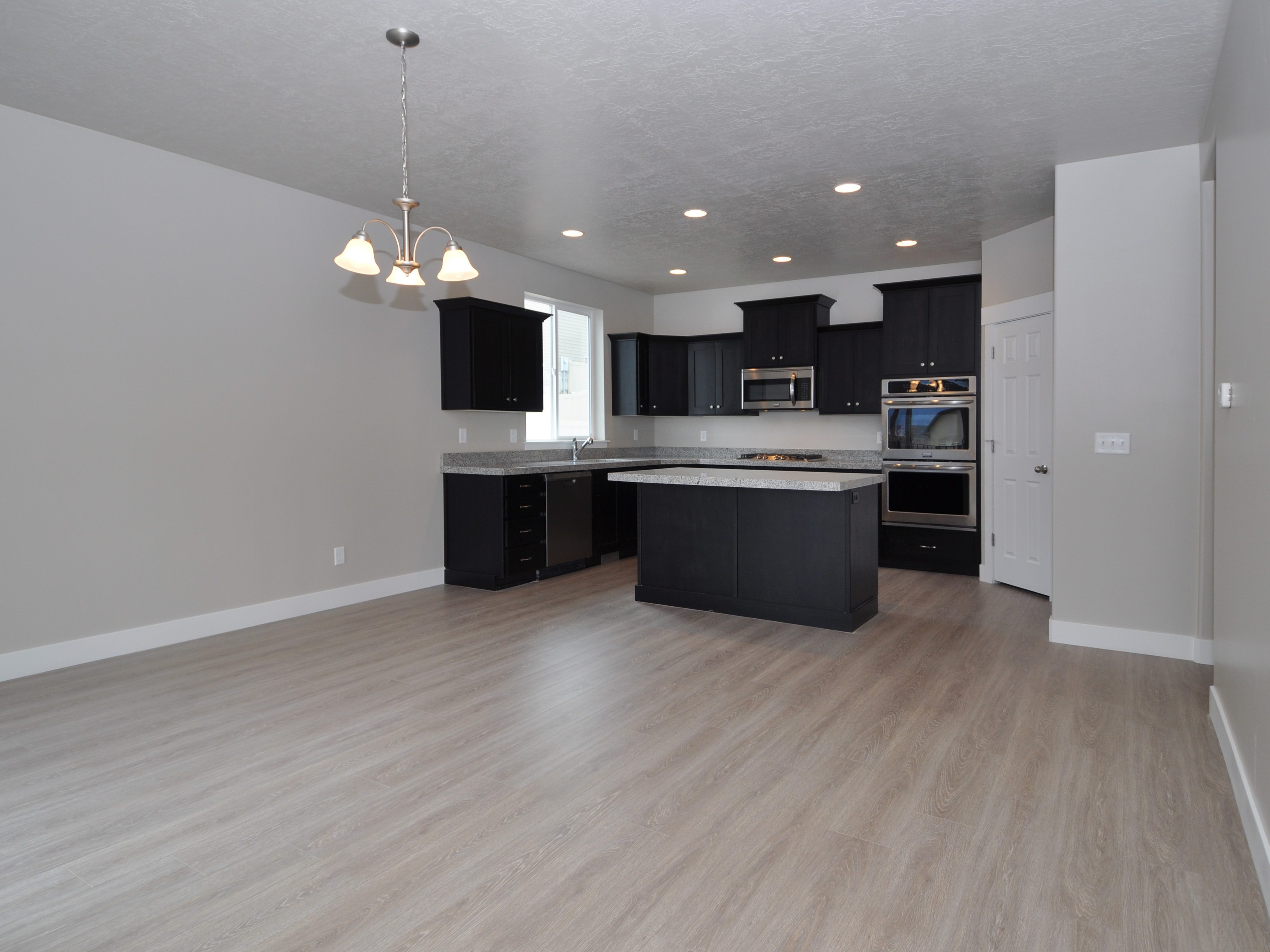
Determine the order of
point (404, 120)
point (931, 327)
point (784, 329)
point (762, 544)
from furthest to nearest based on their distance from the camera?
point (784, 329), point (931, 327), point (762, 544), point (404, 120)

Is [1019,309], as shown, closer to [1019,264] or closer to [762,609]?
[1019,264]

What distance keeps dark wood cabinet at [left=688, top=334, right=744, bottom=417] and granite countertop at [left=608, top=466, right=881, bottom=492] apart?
2715 millimetres

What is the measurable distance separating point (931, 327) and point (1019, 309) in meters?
1.01

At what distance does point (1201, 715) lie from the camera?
3.12 m

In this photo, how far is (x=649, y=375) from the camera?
8.13 metres

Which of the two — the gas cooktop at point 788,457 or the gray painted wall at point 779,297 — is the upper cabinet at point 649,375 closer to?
the gray painted wall at point 779,297

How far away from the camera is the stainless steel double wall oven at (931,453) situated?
6211mm

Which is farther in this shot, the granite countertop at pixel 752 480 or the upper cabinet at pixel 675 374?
the upper cabinet at pixel 675 374

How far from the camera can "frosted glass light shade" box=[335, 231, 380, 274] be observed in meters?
2.84

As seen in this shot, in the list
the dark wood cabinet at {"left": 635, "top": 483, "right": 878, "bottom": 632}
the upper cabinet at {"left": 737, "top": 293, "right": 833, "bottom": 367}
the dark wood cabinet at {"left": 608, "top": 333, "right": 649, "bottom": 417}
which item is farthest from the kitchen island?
the dark wood cabinet at {"left": 608, "top": 333, "right": 649, "bottom": 417}

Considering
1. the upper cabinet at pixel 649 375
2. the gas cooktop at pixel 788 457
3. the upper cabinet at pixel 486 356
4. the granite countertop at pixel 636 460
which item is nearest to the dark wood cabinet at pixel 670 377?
the upper cabinet at pixel 649 375

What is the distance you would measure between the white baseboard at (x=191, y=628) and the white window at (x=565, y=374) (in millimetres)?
2087

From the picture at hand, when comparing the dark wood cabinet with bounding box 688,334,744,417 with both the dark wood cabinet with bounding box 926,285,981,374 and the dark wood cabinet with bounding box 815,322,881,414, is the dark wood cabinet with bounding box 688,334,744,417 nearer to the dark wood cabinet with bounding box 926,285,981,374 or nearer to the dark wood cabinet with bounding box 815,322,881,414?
the dark wood cabinet with bounding box 815,322,881,414

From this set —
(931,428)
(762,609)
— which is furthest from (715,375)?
(762,609)
